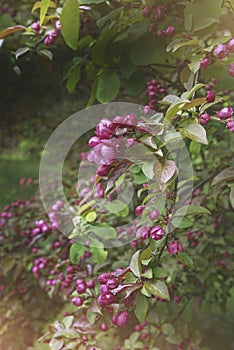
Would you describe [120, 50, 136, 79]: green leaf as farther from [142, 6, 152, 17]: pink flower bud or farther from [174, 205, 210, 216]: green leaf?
[174, 205, 210, 216]: green leaf

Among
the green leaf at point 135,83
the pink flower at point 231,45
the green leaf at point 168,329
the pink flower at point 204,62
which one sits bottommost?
the green leaf at point 168,329

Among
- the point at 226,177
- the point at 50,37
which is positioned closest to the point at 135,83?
the point at 50,37

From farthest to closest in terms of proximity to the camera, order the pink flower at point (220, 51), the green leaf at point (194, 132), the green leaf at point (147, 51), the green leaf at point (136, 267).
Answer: the green leaf at point (147, 51) < the pink flower at point (220, 51) < the green leaf at point (136, 267) < the green leaf at point (194, 132)

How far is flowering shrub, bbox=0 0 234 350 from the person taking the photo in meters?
1.04

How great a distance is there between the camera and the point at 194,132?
983 millimetres

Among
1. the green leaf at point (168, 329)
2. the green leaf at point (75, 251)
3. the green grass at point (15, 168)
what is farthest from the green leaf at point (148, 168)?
the green grass at point (15, 168)

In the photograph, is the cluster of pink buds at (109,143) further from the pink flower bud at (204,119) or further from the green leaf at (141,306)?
the green leaf at (141,306)

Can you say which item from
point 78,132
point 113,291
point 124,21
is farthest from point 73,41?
point 78,132

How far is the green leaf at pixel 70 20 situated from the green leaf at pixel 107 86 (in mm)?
180

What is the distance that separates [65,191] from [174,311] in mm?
719

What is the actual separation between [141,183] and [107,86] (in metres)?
0.36

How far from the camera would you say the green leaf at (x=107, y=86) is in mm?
1510

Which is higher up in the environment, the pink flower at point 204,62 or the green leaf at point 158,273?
the pink flower at point 204,62

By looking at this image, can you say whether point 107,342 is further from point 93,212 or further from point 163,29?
point 163,29
